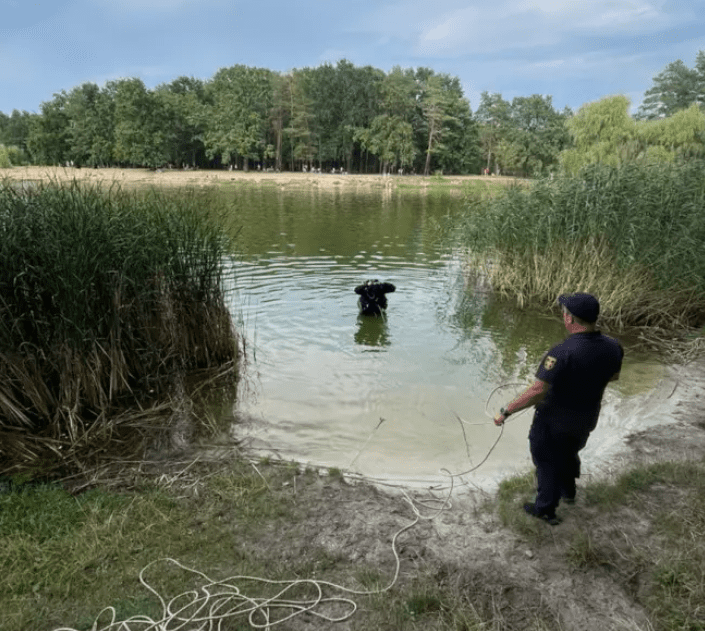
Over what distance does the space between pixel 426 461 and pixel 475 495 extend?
89 centimetres

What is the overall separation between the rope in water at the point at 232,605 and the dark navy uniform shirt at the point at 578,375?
62.0 inches

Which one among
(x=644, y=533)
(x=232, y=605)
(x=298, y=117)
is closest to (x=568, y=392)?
(x=644, y=533)

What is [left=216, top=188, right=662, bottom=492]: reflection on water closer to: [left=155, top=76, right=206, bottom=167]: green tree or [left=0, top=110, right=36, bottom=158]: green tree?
[left=155, top=76, right=206, bottom=167]: green tree

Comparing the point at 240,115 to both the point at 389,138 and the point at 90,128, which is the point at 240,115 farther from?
the point at 90,128

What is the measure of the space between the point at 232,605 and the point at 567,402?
251 centimetres

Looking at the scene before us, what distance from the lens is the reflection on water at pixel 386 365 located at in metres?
5.56

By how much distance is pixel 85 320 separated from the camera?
5367mm

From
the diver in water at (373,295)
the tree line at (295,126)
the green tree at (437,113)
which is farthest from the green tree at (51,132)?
the diver in water at (373,295)

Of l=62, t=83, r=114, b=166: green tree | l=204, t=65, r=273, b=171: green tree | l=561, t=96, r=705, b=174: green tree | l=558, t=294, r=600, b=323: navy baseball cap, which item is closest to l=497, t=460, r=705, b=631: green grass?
l=558, t=294, r=600, b=323: navy baseball cap

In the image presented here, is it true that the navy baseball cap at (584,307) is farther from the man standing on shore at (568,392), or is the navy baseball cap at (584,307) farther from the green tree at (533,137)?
the green tree at (533,137)

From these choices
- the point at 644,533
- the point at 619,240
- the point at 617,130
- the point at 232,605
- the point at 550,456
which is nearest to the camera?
the point at 232,605

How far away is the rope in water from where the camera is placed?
2.91 m

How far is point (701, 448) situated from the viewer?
5.16 meters

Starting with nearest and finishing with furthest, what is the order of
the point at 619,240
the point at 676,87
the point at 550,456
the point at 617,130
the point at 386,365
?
the point at 550,456 < the point at 386,365 < the point at 619,240 < the point at 617,130 < the point at 676,87
